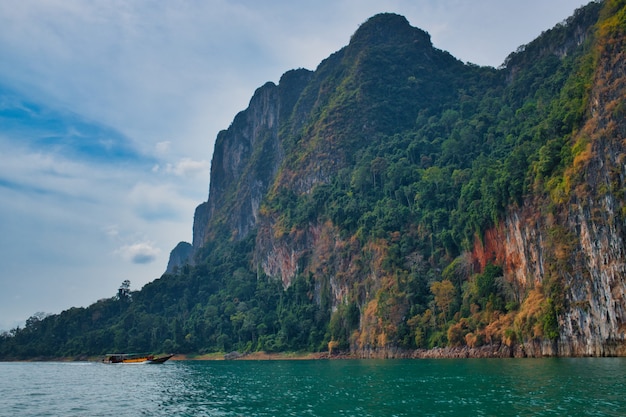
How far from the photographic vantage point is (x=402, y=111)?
509 ft

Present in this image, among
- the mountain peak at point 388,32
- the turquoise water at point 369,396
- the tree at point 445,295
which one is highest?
the mountain peak at point 388,32

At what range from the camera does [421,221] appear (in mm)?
99312

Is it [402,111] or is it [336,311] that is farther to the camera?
[402,111]

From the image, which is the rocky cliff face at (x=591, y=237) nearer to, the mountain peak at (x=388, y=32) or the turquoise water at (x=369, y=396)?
the turquoise water at (x=369, y=396)

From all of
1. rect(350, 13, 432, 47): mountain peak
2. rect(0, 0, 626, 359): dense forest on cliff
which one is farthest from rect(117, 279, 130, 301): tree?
rect(350, 13, 432, 47): mountain peak

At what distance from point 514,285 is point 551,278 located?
35.8 feet

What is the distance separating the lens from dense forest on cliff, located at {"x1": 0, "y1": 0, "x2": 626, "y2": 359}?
62.4m

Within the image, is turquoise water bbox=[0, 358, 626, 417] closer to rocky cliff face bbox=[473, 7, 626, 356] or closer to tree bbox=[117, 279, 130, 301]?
rocky cliff face bbox=[473, 7, 626, 356]

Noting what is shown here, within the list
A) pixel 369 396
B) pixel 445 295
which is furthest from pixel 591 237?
pixel 369 396

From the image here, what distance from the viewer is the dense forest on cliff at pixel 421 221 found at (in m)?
62.4

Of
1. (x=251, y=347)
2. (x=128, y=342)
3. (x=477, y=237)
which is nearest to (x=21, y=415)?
(x=477, y=237)

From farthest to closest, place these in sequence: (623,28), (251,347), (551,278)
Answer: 1. (251,347)
2. (623,28)
3. (551,278)

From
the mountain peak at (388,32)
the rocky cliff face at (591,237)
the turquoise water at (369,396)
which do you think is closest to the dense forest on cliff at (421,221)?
the rocky cliff face at (591,237)

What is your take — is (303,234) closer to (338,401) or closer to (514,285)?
(514,285)
